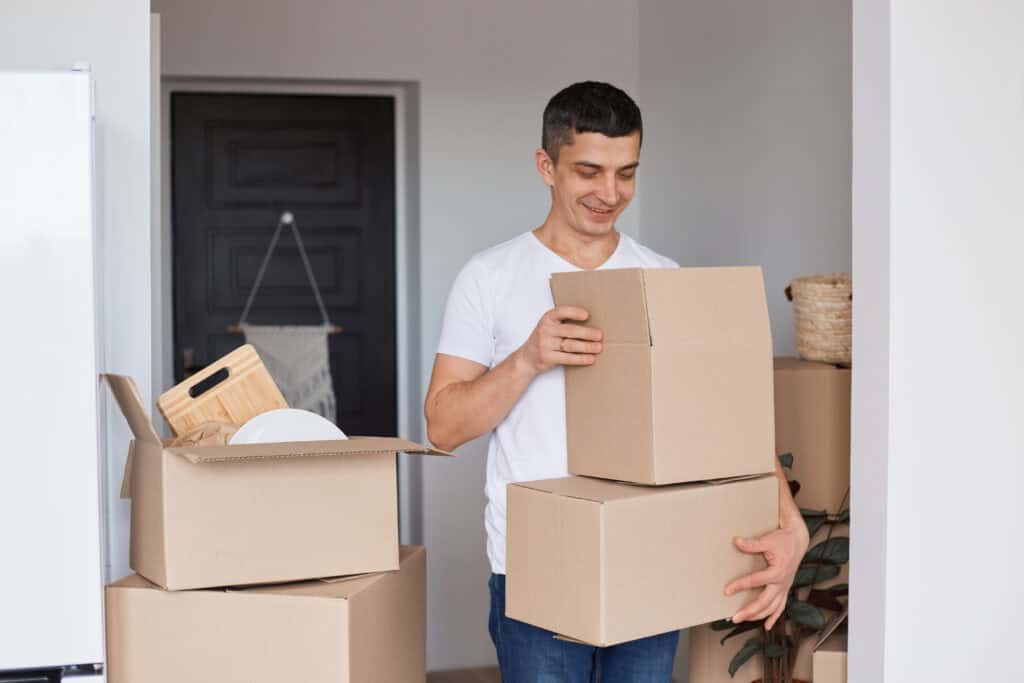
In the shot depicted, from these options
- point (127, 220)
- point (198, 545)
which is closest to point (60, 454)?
point (198, 545)

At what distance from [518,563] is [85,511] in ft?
1.89

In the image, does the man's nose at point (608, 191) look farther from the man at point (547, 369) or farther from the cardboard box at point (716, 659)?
the cardboard box at point (716, 659)

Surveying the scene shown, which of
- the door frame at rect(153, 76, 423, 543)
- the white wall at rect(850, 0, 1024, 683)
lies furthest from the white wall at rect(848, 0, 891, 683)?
the door frame at rect(153, 76, 423, 543)

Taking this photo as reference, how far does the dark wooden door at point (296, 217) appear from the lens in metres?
3.98

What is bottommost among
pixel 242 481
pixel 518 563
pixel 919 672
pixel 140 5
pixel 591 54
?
pixel 919 672

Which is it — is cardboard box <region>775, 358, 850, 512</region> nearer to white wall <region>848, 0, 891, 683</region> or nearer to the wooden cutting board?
white wall <region>848, 0, 891, 683</region>

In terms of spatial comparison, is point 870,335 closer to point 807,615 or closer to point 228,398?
point 807,615

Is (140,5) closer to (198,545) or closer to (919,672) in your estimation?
(198,545)

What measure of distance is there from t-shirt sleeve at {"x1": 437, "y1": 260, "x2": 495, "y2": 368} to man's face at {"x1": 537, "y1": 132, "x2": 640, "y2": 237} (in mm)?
175

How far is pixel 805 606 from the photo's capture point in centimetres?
220

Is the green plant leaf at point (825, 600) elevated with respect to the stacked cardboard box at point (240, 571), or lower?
lower

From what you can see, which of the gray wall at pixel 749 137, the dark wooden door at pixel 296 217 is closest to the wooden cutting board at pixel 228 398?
the gray wall at pixel 749 137

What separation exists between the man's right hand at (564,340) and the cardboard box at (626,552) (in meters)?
0.17

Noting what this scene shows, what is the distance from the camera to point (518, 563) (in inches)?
65.0
